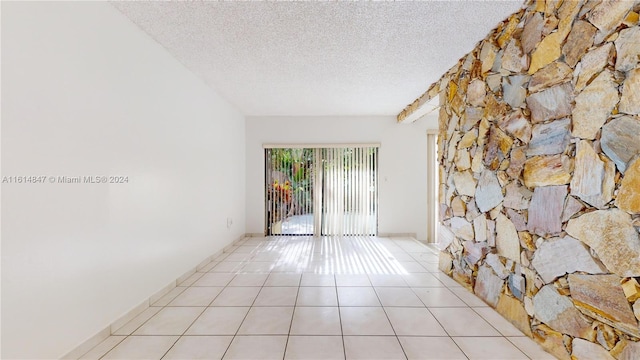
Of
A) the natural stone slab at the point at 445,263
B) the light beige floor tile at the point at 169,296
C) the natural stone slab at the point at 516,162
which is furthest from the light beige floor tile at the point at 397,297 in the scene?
the light beige floor tile at the point at 169,296

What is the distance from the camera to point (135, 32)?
208cm

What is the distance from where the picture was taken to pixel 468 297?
7.87 ft

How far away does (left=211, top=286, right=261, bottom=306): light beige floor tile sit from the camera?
2.29 m

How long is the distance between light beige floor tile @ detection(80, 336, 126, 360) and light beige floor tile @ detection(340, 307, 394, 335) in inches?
62.7

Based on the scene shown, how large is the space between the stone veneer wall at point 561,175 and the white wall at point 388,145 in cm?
249

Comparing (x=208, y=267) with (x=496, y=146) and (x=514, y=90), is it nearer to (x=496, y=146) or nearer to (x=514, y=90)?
(x=496, y=146)

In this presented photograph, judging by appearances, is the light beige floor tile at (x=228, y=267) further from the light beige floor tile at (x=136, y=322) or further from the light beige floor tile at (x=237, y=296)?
the light beige floor tile at (x=136, y=322)

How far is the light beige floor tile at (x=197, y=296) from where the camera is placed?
2287 millimetres

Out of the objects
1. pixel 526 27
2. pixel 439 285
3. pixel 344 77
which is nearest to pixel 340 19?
pixel 344 77

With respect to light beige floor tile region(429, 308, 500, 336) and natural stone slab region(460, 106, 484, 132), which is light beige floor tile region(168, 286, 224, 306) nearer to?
light beige floor tile region(429, 308, 500, 336)

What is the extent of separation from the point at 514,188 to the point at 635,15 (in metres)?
1.10

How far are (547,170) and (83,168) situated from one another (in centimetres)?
301

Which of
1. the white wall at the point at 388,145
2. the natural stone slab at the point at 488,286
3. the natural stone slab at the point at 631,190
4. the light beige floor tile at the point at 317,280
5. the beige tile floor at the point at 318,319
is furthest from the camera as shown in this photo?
the white wall at the point at 388,145

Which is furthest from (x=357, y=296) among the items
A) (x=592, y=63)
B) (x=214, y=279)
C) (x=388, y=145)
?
(x=388, y=145)
